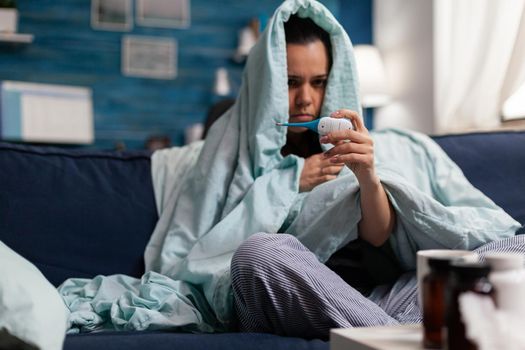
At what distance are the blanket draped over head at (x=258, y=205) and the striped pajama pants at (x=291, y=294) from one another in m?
0.14

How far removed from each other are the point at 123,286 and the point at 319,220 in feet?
Result: 1.53

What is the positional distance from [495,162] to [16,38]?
2720 mm

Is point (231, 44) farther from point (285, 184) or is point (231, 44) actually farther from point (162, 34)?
point (285, 184)

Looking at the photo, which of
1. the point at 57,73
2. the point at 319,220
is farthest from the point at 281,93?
the point at 57,73

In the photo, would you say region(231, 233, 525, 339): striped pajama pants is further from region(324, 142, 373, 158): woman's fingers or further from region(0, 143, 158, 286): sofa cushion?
region(0, 143, 158, 286): sofa cushion

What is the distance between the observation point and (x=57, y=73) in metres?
3.73

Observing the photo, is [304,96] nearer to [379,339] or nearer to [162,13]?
[379,339]

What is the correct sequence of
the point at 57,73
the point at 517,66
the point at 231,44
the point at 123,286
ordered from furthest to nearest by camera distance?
the point at 231,44 < the point at 57,73 < the point at 517,66 < the point at 123,286

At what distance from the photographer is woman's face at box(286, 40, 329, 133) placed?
5.52 ft

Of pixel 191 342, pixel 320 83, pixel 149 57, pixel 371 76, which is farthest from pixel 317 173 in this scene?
pixel 149 57

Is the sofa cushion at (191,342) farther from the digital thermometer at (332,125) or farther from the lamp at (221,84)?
the lamp at (221,84)

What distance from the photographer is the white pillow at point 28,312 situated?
0.92m

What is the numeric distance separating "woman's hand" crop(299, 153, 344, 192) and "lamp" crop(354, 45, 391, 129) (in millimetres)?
2045

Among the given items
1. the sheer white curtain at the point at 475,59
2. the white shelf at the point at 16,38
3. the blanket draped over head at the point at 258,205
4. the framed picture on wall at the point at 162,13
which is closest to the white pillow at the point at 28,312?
the blanket draped over head at the point at 258,205
